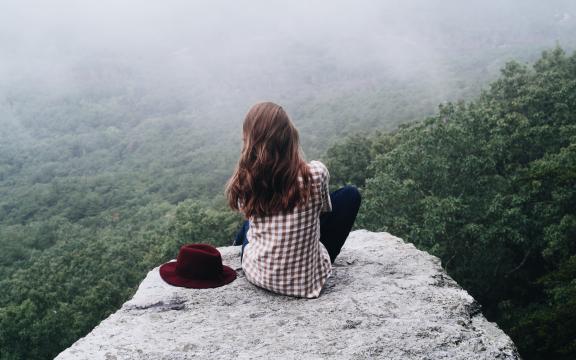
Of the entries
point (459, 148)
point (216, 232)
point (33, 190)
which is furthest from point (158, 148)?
point (459, 148)

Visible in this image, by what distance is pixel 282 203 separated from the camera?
166 inches

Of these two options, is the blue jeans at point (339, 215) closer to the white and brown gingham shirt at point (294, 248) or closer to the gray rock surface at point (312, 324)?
the white and brown gingham shirt at point (294, 248)

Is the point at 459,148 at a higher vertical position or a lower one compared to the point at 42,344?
higher

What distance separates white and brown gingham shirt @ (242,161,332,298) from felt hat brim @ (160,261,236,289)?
1.42 ft

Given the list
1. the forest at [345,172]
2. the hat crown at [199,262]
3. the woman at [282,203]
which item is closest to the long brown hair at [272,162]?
the woman at [282,203]

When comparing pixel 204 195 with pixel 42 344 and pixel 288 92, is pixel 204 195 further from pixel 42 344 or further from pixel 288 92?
pixel 288 92

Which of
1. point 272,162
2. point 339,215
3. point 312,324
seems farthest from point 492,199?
point 272,162

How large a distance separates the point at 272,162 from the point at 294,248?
2.57 ft

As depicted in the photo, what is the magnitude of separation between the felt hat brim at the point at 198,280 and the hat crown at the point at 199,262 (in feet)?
0.11

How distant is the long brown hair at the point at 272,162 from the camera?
162 inches

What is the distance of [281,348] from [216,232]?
26.0 m

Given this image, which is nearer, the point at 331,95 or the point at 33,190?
the point at 33,190

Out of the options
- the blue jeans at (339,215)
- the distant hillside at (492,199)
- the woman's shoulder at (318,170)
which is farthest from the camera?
the distant hillside at (492,199)

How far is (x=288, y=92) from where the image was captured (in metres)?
160
